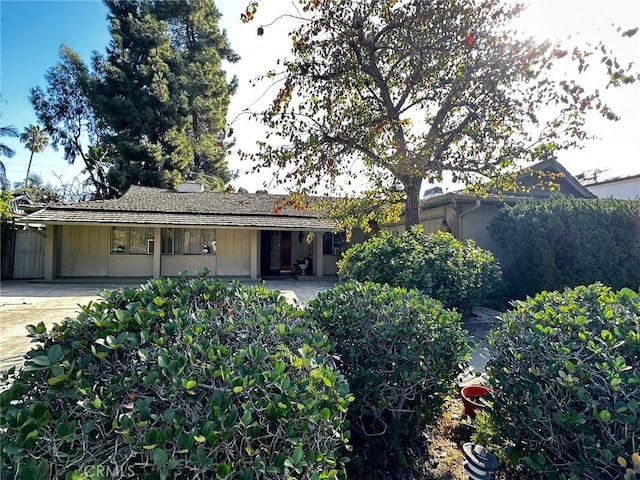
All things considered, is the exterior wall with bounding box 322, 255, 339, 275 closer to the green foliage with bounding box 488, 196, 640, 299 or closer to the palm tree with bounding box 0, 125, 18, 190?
the green foliage with bounding box 488, 196, 640, 299

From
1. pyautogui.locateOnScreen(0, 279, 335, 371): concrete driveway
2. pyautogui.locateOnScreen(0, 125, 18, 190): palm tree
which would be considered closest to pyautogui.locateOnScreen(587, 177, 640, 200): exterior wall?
pyautogui.locateOnScreen(0, 279, 335, 371): concrete driveway

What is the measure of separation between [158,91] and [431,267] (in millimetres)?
21742

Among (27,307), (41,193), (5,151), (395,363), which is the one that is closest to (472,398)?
(395,363)

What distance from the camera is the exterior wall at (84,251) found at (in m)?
13.9

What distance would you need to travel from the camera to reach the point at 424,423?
2707 mm

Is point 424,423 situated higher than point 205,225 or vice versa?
point 205,225

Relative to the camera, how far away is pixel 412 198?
782 cm

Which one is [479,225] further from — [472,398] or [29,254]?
[29,254]

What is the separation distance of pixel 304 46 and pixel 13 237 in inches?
620

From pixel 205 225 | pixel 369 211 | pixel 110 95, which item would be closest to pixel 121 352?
pixel 369 211

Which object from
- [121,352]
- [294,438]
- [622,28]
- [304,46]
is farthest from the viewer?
[304,46]

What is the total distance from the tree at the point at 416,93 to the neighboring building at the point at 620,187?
58.9 ft

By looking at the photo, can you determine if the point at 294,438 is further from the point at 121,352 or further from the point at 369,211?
the point at 369,211

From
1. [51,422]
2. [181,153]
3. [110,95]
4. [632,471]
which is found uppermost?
[110,95]
